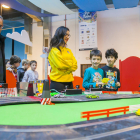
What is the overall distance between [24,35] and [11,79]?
70 centimetres

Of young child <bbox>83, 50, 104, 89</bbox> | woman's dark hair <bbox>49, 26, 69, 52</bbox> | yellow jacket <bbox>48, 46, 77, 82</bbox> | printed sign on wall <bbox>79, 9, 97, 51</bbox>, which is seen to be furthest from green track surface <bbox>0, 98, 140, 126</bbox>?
printed sign on wall <bbox>79, 9, 97, 51</bbox>

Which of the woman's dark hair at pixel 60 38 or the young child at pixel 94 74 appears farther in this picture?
the young child at pixel 94 74

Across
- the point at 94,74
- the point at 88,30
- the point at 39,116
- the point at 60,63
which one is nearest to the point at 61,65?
the point at 60,63

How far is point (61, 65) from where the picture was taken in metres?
1.28

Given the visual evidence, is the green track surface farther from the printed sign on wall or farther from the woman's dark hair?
the printed sign on wall

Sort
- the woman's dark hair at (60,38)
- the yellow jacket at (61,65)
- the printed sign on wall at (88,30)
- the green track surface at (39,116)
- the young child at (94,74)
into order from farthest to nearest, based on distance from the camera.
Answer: the printed sign on wall at (88,30)
the young child at (94,74)
the woman's dark hair at (60,38)
the yellow jacket at (61,65)
the green track surface at (39,116)

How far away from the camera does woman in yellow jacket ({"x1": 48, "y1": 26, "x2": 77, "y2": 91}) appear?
1299 mm

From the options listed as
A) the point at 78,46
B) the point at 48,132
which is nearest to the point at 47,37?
the point at 78,46

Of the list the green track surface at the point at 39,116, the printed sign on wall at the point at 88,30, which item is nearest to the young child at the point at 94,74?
the green track surface at the point at 39,116

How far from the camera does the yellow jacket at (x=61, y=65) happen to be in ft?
4.23

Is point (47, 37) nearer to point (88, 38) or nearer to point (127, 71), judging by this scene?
point (88, 38)

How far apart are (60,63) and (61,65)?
0.06 feet

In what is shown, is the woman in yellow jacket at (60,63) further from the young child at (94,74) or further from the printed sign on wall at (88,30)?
the printed sign on wall at (88,30)

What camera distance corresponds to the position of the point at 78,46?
4.95 metres
